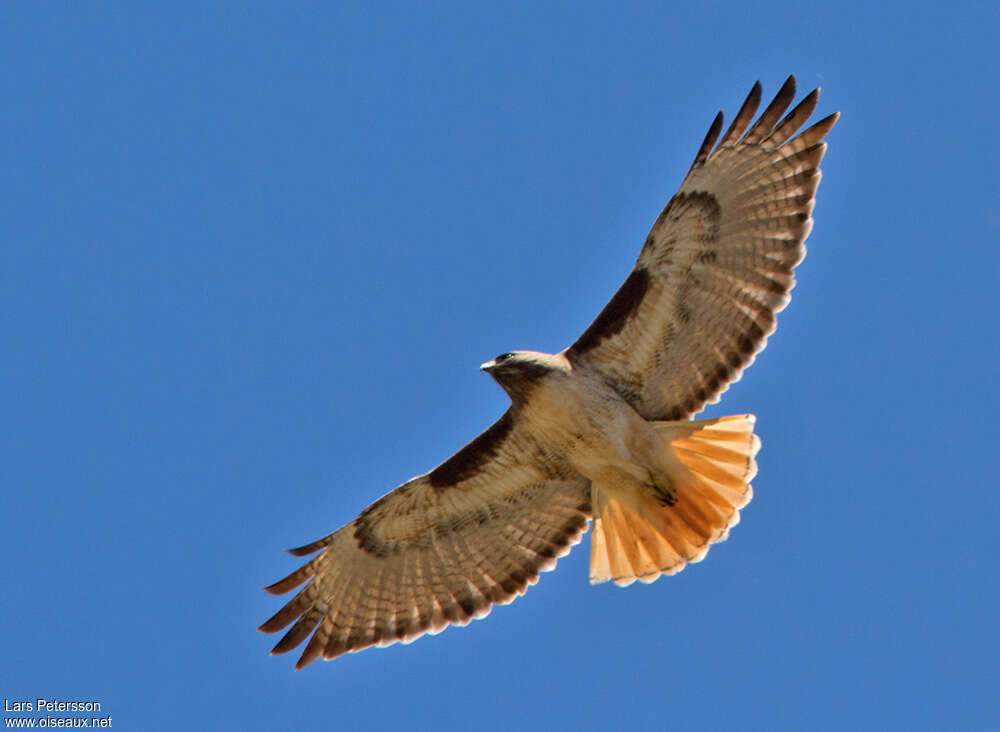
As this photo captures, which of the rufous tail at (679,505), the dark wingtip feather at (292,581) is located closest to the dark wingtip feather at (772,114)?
the rufous tail at (679,505)

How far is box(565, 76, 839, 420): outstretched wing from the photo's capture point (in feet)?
39.9

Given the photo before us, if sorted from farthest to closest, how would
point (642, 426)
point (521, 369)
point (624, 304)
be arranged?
point (624, 304)
point (642, 426)
point (521, 369)

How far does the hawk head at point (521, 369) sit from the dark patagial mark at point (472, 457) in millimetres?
456

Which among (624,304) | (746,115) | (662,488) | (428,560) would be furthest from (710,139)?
(428,560)

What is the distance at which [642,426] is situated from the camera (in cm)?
1217

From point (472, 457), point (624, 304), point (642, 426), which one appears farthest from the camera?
point (472, 457)

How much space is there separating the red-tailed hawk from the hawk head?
0.01 meters

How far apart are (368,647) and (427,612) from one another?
58 cm

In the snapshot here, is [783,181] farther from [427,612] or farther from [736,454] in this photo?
[427,612]

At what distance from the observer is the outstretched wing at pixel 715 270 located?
12.2m

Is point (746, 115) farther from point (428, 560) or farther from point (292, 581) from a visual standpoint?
point (292, 581)

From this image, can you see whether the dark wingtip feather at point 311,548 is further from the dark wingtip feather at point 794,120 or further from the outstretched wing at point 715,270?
the dark wingtip feather at point 794,120

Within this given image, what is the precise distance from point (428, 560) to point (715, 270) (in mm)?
3404

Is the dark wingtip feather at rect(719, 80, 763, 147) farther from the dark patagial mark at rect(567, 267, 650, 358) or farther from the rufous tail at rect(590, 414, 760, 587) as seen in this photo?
the rufous tail at rect(590, 414, 760, 587)
